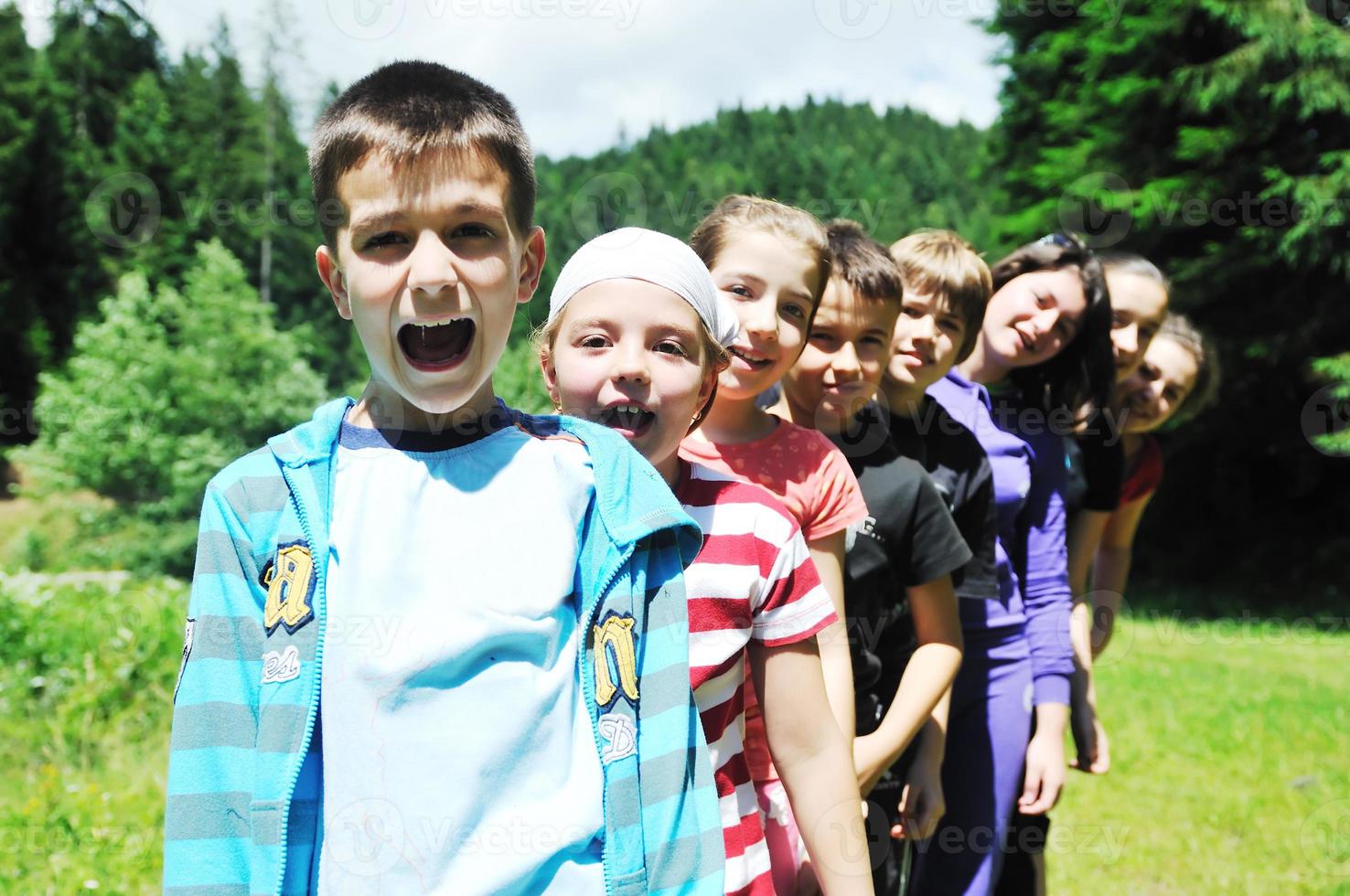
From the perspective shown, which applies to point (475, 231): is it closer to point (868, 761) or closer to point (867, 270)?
point (867, 270)

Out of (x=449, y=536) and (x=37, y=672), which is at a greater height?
(x=449, y=536)

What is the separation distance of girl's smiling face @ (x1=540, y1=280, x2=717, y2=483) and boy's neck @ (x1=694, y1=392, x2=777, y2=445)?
1.26ft

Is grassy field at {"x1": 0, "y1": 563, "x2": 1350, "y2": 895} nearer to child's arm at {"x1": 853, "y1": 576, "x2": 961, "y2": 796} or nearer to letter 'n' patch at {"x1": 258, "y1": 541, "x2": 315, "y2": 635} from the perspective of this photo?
child's arm at {"x1": 853, "y1": 576, "x2": 961, "y2": 796}

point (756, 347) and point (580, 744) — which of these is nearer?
point (580, 744)

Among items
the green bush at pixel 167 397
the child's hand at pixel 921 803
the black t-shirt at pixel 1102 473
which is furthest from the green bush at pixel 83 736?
the green bush at pixel 167 397

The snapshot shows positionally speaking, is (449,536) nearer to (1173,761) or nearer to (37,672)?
(37,672)

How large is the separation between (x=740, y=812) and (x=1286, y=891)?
12.7 feet

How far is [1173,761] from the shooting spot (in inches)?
251

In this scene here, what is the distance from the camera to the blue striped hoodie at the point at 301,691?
48.4 inches

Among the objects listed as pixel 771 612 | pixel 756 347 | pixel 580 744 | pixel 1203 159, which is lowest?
pixel 580 744

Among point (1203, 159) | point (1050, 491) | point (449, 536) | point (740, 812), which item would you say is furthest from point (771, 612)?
point (1203, 159)

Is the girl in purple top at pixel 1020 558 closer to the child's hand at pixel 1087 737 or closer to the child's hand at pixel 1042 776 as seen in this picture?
the child's hand at pixel 1042 776

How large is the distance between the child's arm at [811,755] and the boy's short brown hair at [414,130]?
30.2 inches

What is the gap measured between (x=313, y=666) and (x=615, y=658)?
37cm
